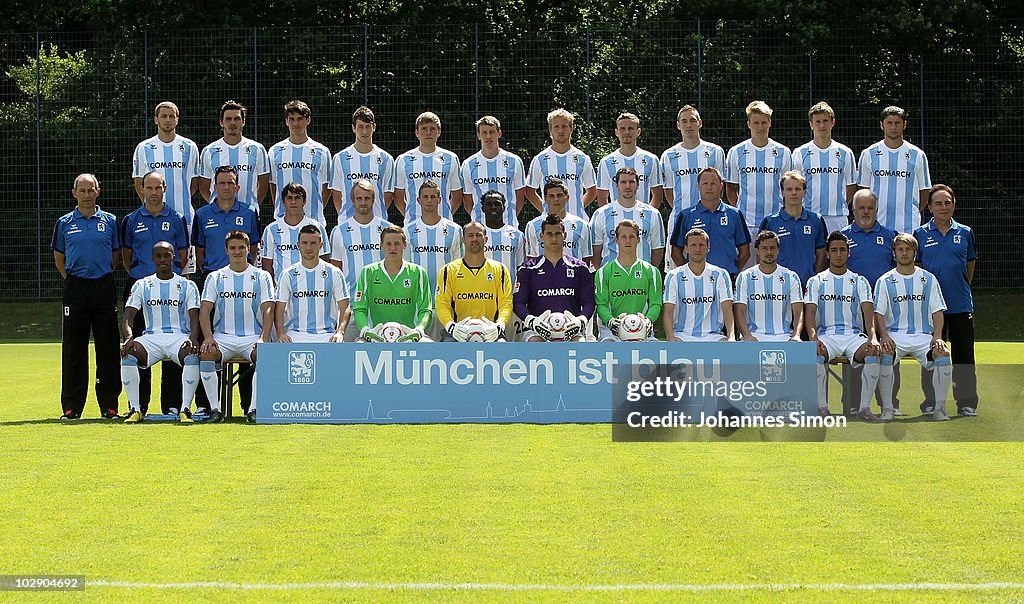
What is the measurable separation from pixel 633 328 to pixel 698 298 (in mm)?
678

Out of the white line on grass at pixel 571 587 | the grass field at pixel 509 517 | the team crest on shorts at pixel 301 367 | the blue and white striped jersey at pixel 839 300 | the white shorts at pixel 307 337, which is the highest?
the blue and white striped jersey at pixel 839 300

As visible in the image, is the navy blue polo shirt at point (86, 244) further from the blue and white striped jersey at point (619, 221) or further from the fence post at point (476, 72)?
the fence post at point (476, 72)

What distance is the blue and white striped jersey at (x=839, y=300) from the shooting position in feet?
30.9

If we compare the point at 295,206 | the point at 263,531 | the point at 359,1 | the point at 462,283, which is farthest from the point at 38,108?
the point at 263,531

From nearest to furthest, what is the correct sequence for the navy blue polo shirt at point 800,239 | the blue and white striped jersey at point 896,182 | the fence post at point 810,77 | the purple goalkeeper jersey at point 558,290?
the purple goalkeeper jersey at point 558,290, the navy blue polo shirt at point 800,239, the blue and white striped jersey at point 896,182, the fence post at point 810,77

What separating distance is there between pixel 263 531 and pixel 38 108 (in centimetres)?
1701

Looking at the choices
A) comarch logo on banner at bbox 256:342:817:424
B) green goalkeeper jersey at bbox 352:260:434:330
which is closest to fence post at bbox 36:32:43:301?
green goalkeeper jersey at bbox 352:260:434:330

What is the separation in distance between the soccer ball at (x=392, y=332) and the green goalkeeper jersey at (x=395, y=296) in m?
0.36

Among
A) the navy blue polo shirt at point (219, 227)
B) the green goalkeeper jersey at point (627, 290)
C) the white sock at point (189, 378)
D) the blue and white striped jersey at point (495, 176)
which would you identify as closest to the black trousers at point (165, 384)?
the white sock at point (189, 378)

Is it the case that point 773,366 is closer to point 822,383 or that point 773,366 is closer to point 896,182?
point 822,383

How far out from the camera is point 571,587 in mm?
4305

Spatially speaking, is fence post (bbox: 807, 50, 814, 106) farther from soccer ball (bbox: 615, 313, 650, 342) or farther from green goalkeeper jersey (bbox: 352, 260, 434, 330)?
green goalkeeper jersey (bbox: 352, 260, 434, 330)

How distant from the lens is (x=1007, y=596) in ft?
13.6

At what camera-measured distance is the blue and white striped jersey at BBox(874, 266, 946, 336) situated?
947cm
